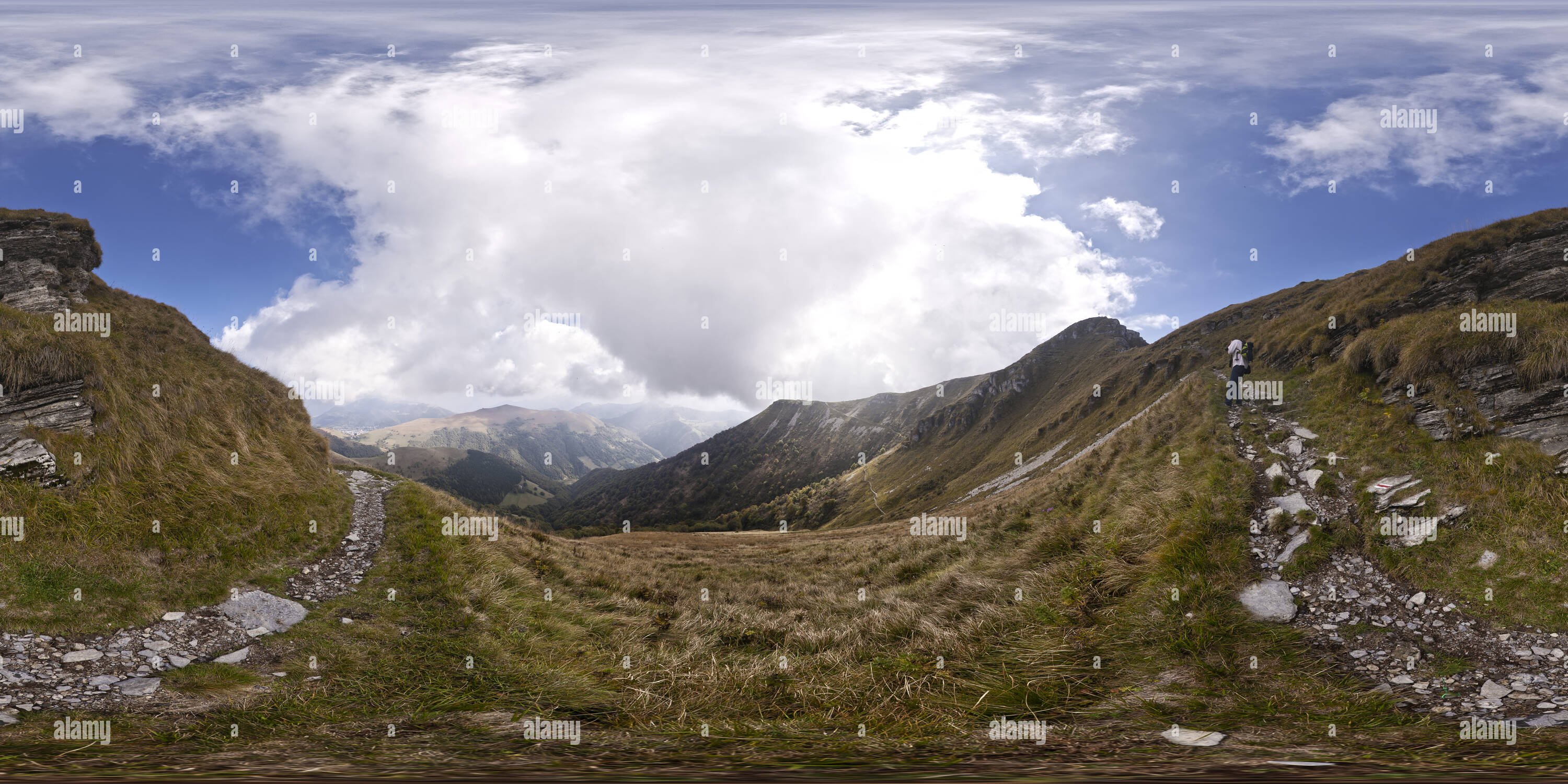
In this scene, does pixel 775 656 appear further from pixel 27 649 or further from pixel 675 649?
pixel 27 649

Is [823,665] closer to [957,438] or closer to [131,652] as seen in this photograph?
[131,652]

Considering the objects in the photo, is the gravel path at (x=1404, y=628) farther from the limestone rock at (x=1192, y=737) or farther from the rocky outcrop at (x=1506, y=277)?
the rocky outcrop at (x=1506, y=277)

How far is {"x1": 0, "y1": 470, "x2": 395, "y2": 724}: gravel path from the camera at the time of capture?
6.11 meters

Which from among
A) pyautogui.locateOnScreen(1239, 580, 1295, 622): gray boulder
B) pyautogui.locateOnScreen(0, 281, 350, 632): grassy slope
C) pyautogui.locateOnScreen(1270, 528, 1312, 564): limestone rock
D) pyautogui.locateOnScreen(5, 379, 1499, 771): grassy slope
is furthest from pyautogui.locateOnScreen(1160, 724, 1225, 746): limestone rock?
pyautogui.locateOnScreen(0, 281, 350, 632): grassy slope

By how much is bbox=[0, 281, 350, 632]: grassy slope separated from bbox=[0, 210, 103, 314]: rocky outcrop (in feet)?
18.4

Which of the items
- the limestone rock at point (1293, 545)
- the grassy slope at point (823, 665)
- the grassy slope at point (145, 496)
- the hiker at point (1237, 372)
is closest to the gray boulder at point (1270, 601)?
the grassy slope at point (823, 665)

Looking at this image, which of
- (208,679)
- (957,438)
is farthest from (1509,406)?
(957,438)

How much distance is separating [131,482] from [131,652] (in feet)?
22.5

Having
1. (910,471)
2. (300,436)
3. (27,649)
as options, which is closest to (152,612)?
(27,649)

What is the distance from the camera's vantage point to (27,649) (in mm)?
6934

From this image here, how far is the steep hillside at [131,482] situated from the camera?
8.78 m

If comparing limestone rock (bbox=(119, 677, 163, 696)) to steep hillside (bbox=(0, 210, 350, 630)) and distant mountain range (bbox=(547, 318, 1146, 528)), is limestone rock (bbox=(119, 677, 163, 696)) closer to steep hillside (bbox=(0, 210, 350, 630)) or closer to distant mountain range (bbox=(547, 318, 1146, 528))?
steep hillside (bbox=(0, 210, 350, 630))

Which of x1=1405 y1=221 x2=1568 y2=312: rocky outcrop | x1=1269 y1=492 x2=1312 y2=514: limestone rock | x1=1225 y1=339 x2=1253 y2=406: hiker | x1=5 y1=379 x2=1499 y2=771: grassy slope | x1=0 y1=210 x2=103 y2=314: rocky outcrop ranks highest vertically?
x1=0 y1=210 x2=103 y2=314: rocky outcrop

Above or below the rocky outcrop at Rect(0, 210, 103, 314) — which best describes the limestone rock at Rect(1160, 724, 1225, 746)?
below
